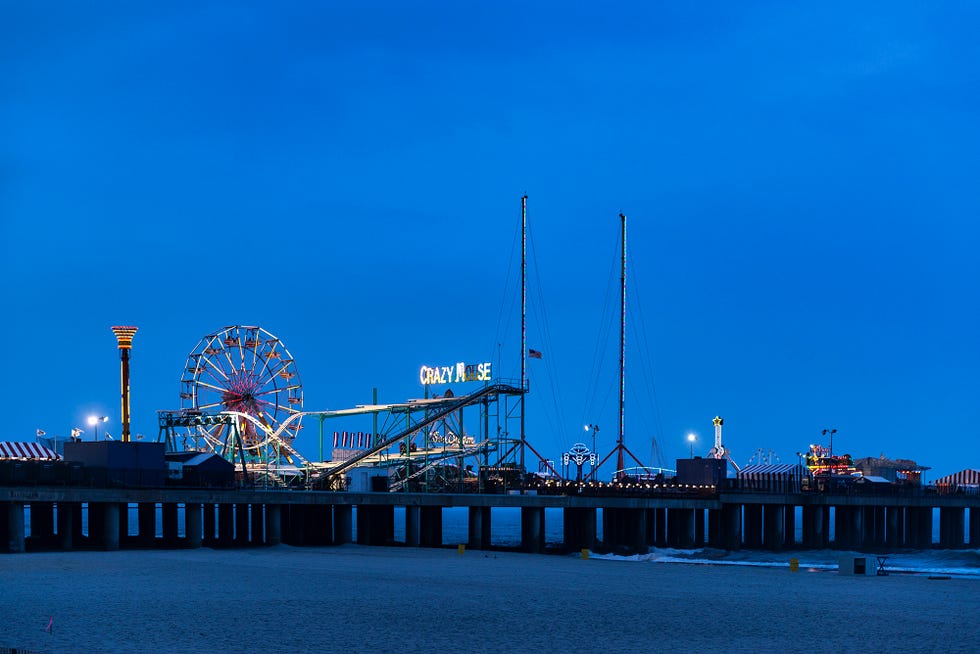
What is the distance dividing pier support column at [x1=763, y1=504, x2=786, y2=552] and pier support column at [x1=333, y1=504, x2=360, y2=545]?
27350 millimetres

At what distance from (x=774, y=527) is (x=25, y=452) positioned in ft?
143

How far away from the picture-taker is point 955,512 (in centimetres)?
9175

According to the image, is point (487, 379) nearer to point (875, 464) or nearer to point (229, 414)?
point (229, 414)

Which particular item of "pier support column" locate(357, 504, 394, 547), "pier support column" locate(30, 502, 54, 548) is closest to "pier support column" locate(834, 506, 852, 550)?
"pier support column" locate(357, 504, 394, 547)

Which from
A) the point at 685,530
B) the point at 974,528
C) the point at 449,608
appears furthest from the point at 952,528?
the point at 449,608

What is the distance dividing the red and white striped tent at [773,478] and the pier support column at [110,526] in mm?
40839

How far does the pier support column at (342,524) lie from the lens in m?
64.6

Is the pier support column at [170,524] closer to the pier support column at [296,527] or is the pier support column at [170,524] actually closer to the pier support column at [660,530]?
the pier support column at [296,527]

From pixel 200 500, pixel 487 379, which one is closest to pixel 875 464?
pixel 487 379

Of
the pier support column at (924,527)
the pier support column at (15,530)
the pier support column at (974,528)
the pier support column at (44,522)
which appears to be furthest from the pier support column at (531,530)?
the pier support column at (974,528)

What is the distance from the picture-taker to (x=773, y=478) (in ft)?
281

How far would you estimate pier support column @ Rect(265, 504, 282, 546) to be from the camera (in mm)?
61469

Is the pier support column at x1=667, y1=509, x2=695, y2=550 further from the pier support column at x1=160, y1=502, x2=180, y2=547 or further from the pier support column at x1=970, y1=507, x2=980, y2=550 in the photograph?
the pier support column at x1=970, y1=507, x2=980, y2=550

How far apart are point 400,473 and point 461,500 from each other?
69.0 ft
